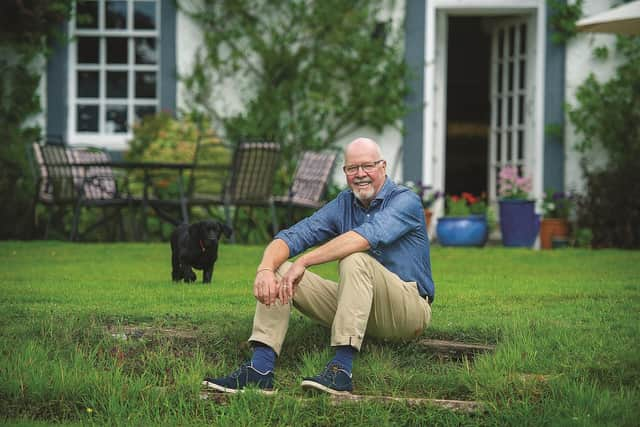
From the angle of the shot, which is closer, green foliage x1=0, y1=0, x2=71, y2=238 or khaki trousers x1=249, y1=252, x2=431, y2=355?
khaki trousers x1=249, y1=252, x2=431, y2=355

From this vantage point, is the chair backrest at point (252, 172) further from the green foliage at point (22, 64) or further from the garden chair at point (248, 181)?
the green foliage at point (22, 64)

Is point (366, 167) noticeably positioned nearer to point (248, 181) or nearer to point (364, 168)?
point (364, 168)

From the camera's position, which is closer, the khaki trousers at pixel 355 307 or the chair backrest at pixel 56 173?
the khaki trousers at pixel 355 307

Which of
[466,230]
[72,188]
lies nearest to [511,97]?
[466,230]

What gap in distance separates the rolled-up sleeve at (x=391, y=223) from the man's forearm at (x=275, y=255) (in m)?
0.33

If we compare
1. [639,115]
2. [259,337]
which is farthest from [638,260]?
[259,337]

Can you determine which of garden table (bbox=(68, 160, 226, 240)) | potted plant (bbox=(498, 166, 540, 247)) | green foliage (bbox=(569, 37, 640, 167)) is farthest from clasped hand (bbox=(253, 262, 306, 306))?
green foliage (bbox=(569, 37, 640, 167))

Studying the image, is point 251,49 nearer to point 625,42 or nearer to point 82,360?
point 625,42

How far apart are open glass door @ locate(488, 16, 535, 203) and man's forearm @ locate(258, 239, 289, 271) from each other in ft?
24.6

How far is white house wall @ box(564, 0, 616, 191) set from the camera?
37.8 ft

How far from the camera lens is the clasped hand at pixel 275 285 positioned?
171 inches

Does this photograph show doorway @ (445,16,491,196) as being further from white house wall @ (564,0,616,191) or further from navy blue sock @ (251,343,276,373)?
navy blue sock @ (251,343,276,373)

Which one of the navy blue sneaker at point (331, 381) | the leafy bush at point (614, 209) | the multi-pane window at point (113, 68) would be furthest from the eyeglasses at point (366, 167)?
the multi-pane window at point (113, 68)

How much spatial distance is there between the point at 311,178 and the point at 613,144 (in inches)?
129
